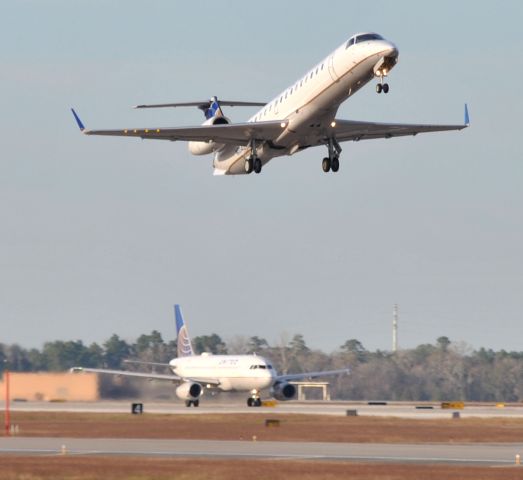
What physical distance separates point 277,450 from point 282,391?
128 feet

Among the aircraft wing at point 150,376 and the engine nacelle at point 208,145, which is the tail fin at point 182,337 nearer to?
the aircraft wing at point 150,376

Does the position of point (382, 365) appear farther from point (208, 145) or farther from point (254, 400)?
point (208, 145)

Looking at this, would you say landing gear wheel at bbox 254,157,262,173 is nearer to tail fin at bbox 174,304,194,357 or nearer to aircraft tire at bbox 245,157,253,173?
aircraft tire at bbox 245,157,253,173

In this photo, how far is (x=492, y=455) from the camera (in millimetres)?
42562

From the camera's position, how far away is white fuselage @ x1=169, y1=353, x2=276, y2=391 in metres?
81.1

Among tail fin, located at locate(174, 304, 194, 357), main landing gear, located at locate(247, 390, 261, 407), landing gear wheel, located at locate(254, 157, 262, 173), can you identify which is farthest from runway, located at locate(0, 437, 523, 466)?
tail fin, located at locate(174, 304, 194, 357)

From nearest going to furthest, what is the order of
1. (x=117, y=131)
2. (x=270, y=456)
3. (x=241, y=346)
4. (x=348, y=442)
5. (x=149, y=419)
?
(x=270, y=456)
(x=348, y=442)
(x=117, y=131)
(x=149, y=419)
(x=241, y=346)

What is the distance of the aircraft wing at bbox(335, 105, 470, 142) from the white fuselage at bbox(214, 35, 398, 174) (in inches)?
36.9

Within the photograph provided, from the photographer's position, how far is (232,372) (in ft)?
270

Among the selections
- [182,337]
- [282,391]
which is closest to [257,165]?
[282,391]

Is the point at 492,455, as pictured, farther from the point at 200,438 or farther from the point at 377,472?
the point at 200,438

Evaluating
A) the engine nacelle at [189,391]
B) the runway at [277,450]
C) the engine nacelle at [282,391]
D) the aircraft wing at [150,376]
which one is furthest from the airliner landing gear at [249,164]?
the engine nacelle at [282,391]

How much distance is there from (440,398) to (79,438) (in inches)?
2598

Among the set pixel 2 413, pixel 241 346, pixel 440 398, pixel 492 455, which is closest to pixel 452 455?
pixel 492 455
